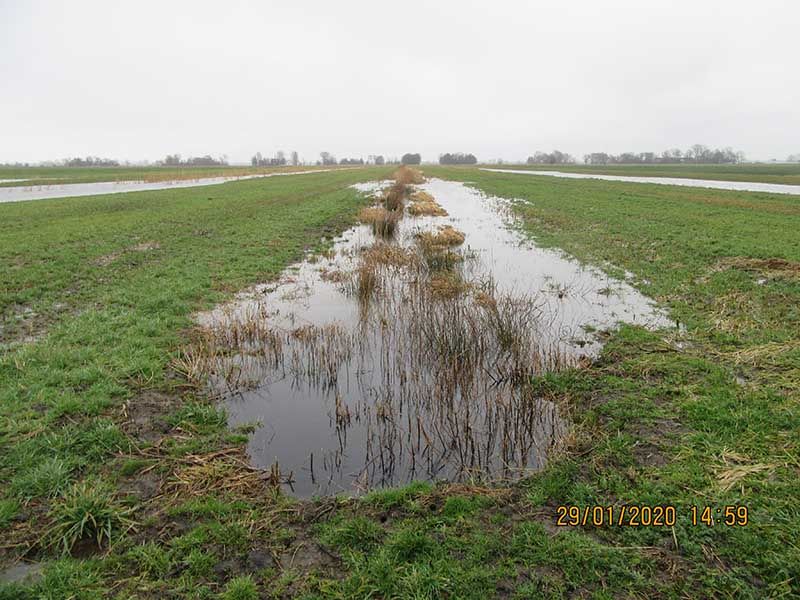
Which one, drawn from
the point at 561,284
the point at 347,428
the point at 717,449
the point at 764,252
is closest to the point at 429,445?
the point at 347,428

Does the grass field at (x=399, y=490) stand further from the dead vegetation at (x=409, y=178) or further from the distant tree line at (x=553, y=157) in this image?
the distant tree line at (x=553, y=157)

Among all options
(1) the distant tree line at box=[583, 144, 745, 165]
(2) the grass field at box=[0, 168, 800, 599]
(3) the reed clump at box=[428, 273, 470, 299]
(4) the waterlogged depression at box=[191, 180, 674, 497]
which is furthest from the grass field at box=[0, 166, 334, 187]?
(1) the distant tree line at box=[583, 144, 745, 165]

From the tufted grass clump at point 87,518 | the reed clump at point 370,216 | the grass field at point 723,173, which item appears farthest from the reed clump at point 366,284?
the grass field at point 723,173

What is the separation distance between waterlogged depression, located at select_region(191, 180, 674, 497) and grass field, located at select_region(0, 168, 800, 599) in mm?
456

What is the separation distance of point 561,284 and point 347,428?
863cm

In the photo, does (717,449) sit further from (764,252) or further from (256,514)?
(764,252)

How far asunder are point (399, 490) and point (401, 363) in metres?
3.18

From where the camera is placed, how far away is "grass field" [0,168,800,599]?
139 inches

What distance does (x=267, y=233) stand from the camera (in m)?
19.5

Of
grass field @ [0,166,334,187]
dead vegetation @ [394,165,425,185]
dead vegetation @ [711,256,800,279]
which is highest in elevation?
grass field @ [0,166,334,187]

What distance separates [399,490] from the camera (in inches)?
181

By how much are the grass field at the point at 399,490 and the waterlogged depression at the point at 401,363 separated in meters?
0.46

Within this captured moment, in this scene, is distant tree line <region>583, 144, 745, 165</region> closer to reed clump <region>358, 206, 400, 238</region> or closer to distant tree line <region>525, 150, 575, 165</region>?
distant tree line <region>525, 150, 575, 165</region>

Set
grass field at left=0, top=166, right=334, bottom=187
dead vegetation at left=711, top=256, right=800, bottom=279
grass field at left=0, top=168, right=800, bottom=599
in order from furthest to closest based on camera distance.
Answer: grass field at left=0, top=166, right=334, bottom=187, dead vegetation at left=711, top=256, right=800, bottom=279, grass field at left=0, top=168, right=800, bottom=599
